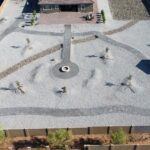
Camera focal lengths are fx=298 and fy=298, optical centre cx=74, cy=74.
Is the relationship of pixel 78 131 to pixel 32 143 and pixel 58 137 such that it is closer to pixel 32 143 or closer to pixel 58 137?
pixel 58 137

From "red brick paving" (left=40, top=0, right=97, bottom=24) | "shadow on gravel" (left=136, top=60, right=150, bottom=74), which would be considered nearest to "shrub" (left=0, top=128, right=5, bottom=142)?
"shadow on gravel" (left=136, top=60, right=150, bottom=74)

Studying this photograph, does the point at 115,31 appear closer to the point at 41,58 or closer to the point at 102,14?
the point at 102,14

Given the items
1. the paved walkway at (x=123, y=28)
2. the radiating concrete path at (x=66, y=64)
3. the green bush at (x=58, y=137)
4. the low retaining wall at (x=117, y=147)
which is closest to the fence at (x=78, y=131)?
the green bush at (x=58, y=137)

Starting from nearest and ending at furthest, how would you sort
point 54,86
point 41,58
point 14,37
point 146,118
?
point 146,118 → point 54,86 → point 41,58 → point 14,37

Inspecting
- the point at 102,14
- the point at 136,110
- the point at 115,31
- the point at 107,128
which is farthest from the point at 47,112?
the point at 102,14

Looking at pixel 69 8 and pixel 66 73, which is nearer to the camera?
pixel 66 73

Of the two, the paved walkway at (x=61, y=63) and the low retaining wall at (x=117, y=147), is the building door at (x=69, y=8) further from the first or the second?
the low retaining wall at (x=117, y=147)

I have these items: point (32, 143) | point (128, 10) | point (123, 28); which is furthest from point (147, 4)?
point (32, 143)

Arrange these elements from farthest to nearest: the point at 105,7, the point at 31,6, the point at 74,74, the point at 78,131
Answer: the point at 31,6 < the point at 105,7 < the point at 74,74 < the point at 78,131
